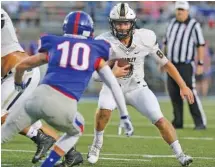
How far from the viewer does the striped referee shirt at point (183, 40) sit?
1013 cm

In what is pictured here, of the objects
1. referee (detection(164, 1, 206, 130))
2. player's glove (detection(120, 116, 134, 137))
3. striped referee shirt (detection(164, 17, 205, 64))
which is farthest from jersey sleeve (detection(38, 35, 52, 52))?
striped referee shirt (detection(164, 17, 205, 64))

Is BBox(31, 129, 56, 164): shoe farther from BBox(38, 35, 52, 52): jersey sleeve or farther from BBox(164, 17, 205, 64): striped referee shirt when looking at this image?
BBox(164, 17, 205, 64): striped referee shirt

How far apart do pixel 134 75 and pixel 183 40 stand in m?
3.74

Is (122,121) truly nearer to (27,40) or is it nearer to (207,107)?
(207,107)

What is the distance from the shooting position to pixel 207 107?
1395 centimetres

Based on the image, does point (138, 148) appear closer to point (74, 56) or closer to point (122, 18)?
point (122, 18)

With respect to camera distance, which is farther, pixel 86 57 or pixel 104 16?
pixel 104 16

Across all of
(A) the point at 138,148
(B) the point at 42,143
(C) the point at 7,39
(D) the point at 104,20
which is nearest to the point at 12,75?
(C) the point at 7,39

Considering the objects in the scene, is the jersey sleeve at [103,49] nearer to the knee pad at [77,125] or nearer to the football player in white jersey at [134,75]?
the knee pad at [77,125]

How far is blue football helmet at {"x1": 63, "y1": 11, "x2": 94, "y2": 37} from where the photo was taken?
5.41m

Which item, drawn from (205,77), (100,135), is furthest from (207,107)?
(100,135)

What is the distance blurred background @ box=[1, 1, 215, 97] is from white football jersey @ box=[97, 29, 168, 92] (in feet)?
32.2

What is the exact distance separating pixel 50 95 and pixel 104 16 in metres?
11.9

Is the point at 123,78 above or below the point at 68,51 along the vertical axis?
below
